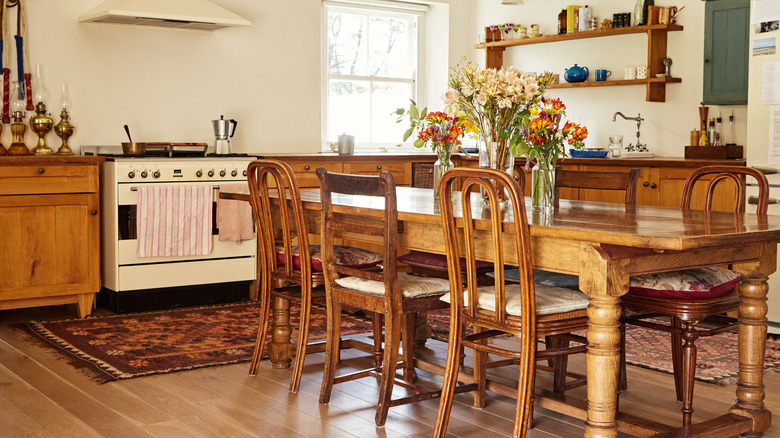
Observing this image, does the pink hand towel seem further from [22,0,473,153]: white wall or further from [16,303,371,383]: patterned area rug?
[22,0,473,153]: white wall

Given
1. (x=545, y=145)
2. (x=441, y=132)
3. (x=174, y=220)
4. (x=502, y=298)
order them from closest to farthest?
(x=502, y=298) < (x=545, y=145) < (x=441, y=132) < (x=174, y=220)

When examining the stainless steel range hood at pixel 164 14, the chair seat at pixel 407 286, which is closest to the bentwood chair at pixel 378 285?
the chair seat at pixel 407 286

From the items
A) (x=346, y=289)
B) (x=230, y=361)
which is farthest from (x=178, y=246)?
(x=346, y=289)

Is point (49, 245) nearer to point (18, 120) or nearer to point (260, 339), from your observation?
point (18, 120)

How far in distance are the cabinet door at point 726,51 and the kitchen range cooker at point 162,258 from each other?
2.82 m

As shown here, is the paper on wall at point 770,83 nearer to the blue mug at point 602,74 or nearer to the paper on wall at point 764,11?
the paper on wall at point 764,11

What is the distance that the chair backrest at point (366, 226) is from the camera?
2.76 meters

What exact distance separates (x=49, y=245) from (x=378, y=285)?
2507 mm

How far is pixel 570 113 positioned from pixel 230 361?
3.64 m

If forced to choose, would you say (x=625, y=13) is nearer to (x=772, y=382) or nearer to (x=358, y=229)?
(x=772, y=382)

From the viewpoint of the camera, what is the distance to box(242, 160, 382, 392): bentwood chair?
3.25m

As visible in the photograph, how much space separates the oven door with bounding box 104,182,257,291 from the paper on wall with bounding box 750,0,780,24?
10.1ft

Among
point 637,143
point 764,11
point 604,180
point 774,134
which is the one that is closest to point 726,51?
point 764,11

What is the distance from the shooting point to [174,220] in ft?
16.3
